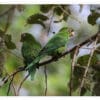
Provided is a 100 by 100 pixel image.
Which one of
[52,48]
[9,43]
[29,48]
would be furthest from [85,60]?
[9,43]

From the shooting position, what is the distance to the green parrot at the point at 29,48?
1.85m

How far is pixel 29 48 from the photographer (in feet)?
6.14

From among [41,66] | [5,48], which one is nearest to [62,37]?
[41,66]

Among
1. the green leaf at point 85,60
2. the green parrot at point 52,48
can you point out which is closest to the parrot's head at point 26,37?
the green parrot at point 52,48

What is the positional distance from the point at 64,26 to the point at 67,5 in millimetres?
134

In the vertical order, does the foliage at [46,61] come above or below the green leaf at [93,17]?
below

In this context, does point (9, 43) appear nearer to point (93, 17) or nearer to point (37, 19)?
point (37, 19)

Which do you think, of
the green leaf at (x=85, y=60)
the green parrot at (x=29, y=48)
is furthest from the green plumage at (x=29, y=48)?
the green leaf at (x=85, y=60)

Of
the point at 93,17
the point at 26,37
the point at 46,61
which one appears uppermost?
the point at 93,17

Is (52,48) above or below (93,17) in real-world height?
below

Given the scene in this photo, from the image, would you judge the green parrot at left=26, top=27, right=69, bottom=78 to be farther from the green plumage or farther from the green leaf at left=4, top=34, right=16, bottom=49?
the green leaf at left=4, top=34, right=16, bottom=49

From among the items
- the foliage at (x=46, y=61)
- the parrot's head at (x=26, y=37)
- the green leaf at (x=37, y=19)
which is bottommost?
the foliage at (x=46, y=61)

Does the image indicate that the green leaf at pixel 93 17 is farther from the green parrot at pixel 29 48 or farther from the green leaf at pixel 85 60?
the green parrot at pixel 29 48

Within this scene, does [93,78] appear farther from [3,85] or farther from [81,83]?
[3,85]
